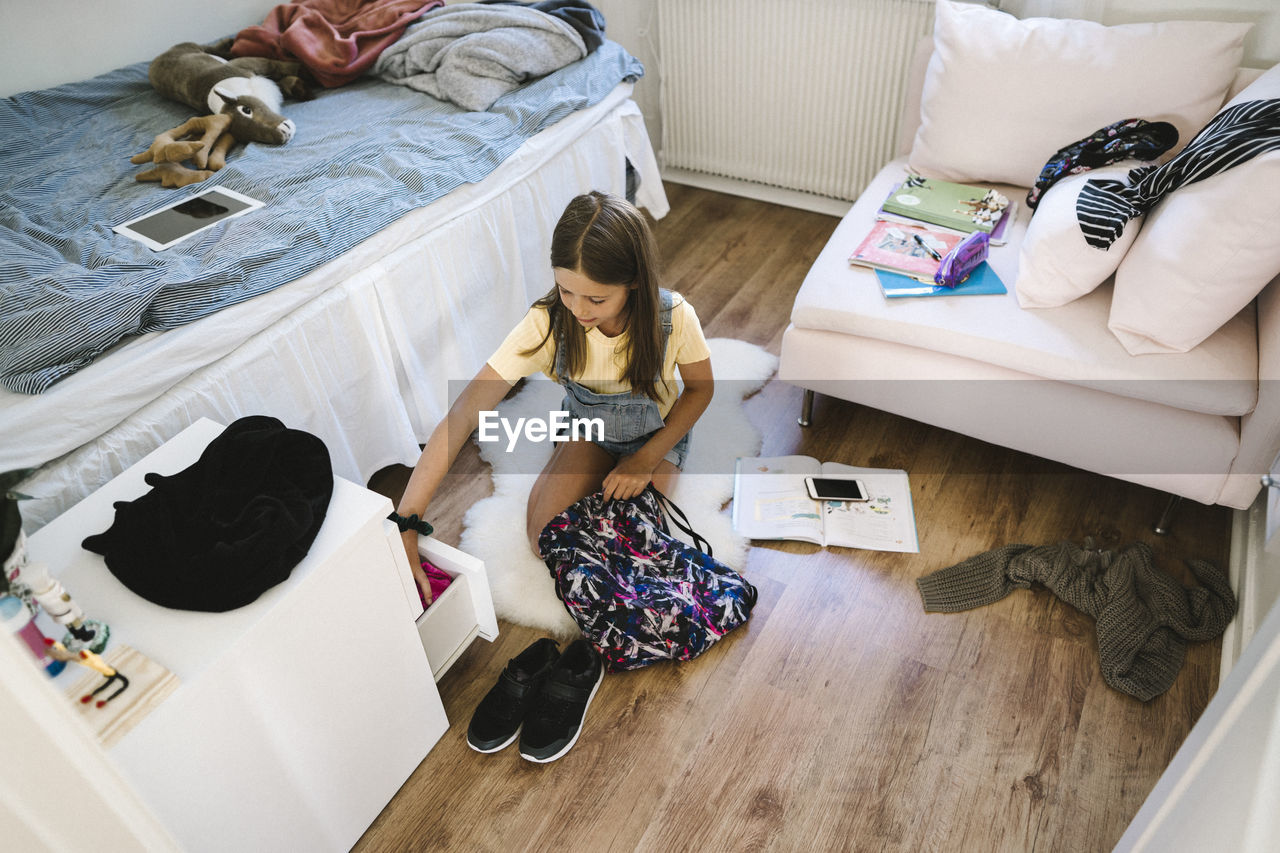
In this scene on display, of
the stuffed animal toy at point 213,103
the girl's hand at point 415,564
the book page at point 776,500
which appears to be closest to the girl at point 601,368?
the girl's hand at point 415,564

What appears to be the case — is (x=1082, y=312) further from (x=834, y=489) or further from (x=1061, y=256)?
(x=834, y=489)

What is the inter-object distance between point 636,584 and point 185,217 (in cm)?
120

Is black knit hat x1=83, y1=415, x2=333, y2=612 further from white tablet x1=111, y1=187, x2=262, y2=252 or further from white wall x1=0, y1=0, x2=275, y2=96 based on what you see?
white wall x1=0, y1=0, x2=275, y2=96

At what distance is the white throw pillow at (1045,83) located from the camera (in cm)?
187

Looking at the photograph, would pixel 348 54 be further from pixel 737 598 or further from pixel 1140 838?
pixel 1140 838

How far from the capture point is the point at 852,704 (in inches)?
58.5

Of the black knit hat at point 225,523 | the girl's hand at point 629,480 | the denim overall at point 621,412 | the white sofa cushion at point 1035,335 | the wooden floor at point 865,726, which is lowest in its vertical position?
the wooden floor at point 865,726

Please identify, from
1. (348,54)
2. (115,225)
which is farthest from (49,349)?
(348,54)

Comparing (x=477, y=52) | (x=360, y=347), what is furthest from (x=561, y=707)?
(x=477, y=52)

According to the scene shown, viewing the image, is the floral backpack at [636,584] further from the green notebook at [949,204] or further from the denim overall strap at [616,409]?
the green notebook at [949,204]

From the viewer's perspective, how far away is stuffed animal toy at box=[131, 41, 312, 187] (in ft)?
6.21

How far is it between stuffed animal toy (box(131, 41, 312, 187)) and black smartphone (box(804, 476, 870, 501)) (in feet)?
5.02

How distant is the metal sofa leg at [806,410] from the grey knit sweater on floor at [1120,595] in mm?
515

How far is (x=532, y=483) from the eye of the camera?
6.35 ft
